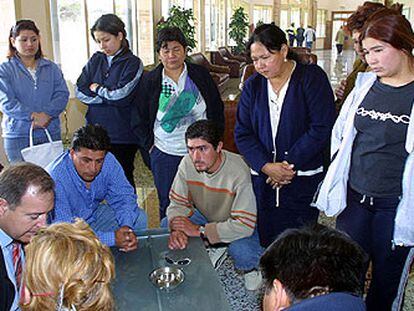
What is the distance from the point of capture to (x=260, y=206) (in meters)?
2.47

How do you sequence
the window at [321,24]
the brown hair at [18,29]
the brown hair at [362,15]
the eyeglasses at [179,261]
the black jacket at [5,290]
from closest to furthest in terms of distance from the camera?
the black jacket at [5,290]
the eyeglasses at [179,261]
the brown hair at [362,15]
the brown hair at [18,29]
the window at [321,24]

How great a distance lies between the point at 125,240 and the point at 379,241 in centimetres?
105

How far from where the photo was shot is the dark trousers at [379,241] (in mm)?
1836

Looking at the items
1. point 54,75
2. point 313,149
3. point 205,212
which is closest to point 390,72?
point 313,149

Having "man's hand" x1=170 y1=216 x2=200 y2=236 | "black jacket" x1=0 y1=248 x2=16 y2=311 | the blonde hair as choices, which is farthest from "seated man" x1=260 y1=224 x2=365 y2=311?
"man's hand" x1=170 y1=216 x2=200 y2=236

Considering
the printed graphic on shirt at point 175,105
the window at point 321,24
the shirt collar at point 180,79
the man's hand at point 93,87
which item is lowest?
the printed graphic on shirt at point 175,105

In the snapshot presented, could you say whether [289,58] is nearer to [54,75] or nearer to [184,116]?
[184,116]

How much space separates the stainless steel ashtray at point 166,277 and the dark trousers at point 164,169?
39.4 inches

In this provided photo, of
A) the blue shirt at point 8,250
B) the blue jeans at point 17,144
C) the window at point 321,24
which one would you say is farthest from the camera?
the window at point 321,24

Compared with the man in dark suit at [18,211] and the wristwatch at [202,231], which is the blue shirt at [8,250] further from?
the wristwatch at [202,231]

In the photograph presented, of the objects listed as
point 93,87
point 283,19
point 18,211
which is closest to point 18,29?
point 93,87

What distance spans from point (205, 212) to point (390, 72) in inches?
50.1

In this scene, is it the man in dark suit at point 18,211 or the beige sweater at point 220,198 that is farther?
the beige sweater at point 220,198

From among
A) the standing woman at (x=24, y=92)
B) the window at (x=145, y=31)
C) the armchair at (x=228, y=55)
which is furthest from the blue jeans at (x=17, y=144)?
the armchair at (x=228, y=55)
